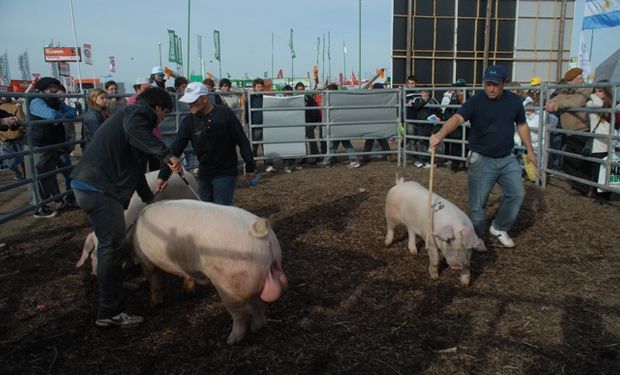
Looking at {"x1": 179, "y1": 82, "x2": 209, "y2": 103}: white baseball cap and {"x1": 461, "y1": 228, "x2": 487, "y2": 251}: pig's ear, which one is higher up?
{"x1": 179, "y1": 82, "x2": 209, "y2": 103}: white baseball cap

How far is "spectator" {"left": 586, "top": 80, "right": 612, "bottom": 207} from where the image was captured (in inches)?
271

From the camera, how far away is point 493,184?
16.4 ft

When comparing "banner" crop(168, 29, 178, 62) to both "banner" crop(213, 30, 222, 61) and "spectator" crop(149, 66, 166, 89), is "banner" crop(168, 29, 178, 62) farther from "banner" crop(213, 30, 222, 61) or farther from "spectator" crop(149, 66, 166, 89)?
"spectator" crop(149, 66, 166, 89)

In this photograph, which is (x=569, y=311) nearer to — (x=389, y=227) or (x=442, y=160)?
(x=389, y=227)

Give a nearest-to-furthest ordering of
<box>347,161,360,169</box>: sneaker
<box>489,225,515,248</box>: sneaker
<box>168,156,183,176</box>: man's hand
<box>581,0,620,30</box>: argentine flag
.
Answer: <box>168,156,183,176</box>: man's hand → <box>489,225,515,248</box>: sneaker → <box>581,0,620,30</box>: argentine flag → <box>347,161,360,169</box>: sneaker

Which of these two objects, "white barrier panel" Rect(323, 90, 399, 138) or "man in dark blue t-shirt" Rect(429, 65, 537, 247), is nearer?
"man in dark blue t-shirt" Rect(429, 65, 537, 247)

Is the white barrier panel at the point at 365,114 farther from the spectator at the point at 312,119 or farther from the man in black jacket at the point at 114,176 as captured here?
the man in black jacket at the point at 114,176

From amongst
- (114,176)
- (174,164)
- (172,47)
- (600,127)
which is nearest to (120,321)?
(114,176)

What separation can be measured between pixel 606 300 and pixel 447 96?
261 inches

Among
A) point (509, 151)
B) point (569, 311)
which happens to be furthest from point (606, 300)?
point (509, 151)

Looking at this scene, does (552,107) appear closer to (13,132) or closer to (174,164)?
(174,164)

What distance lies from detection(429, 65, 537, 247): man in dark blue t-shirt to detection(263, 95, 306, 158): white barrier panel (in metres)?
5.57

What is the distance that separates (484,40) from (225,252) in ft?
57.8

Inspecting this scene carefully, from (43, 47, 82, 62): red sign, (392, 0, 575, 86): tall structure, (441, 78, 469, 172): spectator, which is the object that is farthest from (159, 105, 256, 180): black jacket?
(43, 47, 82, 62): red sign
